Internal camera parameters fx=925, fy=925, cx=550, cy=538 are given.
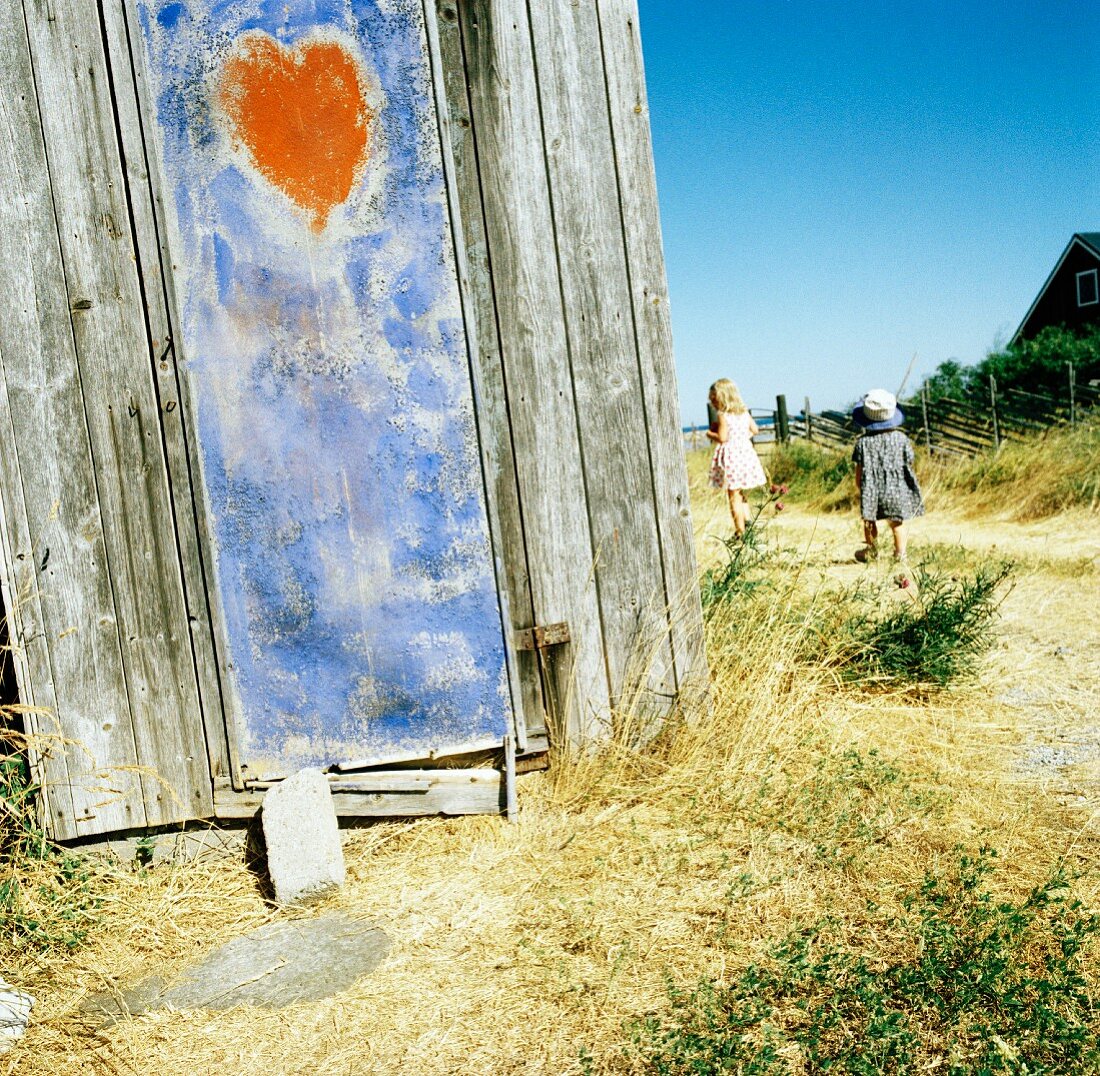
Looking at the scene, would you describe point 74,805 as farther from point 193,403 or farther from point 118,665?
point 193,403

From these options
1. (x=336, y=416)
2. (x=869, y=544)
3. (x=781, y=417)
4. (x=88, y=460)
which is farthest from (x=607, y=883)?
(x=781, y=417)

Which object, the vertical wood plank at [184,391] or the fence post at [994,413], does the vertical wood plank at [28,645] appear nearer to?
the vertical wood plank at [184,391]

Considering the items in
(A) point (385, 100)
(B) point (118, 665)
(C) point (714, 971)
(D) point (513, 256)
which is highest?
(A) point (385, 100)

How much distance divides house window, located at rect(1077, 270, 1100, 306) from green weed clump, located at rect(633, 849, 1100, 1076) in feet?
91.9

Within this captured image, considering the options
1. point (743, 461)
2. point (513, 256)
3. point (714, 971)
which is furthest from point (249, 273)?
point (743, 461)

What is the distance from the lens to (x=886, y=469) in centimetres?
646

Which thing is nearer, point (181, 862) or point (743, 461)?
point (181, 862)

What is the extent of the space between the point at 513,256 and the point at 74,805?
256 centimetres

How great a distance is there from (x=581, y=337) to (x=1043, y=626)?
3383 millimetres

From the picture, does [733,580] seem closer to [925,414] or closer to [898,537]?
[898,537]

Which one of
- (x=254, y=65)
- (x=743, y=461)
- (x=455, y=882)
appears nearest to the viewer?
(x=455, y=882)

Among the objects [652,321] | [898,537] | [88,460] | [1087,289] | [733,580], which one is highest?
[1087,289]

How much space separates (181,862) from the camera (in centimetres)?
334

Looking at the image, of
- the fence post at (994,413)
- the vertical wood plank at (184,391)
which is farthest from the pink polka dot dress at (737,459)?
the fence post at (994,413)
